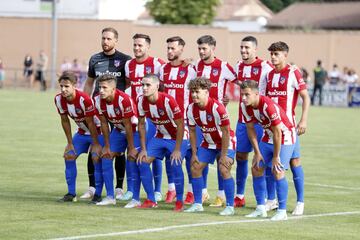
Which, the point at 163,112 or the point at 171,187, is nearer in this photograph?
the point at 163,112

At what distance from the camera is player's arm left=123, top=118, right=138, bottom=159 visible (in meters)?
13.6

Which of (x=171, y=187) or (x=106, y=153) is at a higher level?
(x=106, y=153)

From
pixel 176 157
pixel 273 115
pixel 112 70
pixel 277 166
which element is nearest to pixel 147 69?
pixel 112 70

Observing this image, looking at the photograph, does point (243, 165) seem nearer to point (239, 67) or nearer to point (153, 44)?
point (239, 67)

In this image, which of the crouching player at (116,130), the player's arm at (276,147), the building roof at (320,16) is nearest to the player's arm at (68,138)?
the crouching player at (116,130)

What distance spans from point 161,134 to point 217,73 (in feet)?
3.89

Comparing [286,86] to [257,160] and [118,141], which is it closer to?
[257,160]

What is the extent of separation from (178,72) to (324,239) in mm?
3800

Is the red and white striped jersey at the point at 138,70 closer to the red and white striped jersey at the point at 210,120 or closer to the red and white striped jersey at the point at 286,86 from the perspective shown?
the red and white striped jersey at the point at 210,120

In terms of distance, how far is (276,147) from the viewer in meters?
12.6

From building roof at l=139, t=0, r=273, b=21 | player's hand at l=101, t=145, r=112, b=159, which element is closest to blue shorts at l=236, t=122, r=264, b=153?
player's hand at l=101, t=145, r=112, b=159

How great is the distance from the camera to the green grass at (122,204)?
1139cm

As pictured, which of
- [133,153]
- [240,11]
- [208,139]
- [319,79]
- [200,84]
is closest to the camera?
[200,84]

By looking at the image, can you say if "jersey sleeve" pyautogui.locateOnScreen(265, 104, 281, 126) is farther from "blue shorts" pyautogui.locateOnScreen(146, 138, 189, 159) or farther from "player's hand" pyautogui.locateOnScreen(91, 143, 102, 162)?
"player's hand" pyautogui.locateOnScreen(91, 143, 102, 162)
